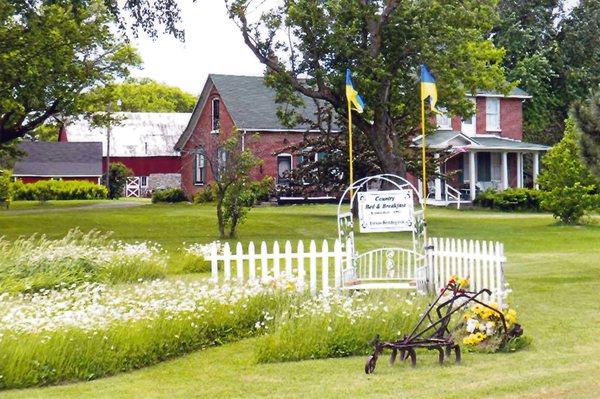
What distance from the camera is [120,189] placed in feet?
220

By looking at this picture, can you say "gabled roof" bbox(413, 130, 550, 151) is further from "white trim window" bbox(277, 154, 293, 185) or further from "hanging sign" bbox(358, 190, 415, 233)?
"hanging sign" bbox(358, 190, 415, 233)

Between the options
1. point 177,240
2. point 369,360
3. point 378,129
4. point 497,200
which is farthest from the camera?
point 497,200

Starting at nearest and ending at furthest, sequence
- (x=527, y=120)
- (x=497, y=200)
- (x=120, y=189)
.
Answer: (x=497, y=200) → (x=527, y=120) → (x=120, y=189)

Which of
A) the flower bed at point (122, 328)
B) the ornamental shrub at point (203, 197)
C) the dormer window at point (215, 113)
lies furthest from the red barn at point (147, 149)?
the flower bed at point (122, 328)

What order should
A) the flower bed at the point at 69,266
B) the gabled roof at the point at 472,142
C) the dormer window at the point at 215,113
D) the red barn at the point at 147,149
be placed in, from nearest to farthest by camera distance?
the flower bed at the point at 69,266 < the gabled roof at the point at 472,142 < the dormer window at the point at 215,113 < the red barn at the point at 147,149

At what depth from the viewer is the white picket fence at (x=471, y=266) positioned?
41.7ft

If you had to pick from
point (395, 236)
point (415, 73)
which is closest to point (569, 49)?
point (415, 73)

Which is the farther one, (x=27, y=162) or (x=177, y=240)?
(x=27, y=162)

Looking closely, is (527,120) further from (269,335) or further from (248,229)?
(269,335)

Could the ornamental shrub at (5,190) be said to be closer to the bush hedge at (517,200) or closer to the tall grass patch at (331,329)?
the bush hedge at (517,200)

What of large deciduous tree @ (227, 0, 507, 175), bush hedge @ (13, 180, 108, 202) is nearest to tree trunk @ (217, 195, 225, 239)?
large deciduous tree @ (227, 0, 507, 175)

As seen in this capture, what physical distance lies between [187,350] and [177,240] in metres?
17.3

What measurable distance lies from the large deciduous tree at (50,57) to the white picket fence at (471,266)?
17.0 m

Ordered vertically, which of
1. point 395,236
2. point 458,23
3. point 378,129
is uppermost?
point 458,23
